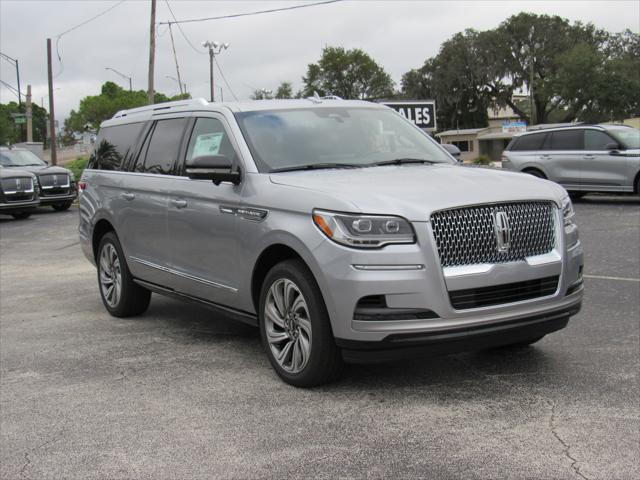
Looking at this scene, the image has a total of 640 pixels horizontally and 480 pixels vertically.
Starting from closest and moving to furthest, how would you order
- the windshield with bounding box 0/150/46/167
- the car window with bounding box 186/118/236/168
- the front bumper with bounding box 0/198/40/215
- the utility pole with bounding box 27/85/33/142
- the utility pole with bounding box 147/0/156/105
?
1. the car window with bounding box 186/118/236/168
2. the front bumper with bounding box 0/198/40/215
3. the windshield with bounding box 0/150/46/167
4. the utility pole with bounding box 147/0/156/105
5. the utility pole with bounding box 27/85/33/142

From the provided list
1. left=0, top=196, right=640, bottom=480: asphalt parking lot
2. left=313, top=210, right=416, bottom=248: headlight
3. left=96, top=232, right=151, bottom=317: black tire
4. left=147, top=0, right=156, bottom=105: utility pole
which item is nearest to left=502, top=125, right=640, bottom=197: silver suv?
left=0, top=196, right=640, bottom=480: asphalt parking lot

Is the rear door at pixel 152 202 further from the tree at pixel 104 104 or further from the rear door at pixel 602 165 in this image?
the tree at pixel 104 104

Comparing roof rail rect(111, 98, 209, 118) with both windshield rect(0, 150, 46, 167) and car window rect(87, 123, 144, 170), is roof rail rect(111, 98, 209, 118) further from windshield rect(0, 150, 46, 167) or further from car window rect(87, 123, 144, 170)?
windshield rect(0, 150, 46, 167)

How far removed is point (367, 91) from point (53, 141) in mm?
57420

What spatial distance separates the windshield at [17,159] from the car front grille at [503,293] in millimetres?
20820

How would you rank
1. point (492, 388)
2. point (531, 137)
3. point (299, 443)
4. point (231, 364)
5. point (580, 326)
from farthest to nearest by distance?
1. point (531, 137)
2. point (580, 326)
3. point (231, 364)
4. point (492, 388)
5. point (299, 443)

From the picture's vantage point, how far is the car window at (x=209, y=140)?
5801mm

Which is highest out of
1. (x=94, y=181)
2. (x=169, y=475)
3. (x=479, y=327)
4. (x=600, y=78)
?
(x=600, y=78)

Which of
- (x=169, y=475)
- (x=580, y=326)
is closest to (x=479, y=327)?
(x=169, y=475)

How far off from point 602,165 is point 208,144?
13.8 meters

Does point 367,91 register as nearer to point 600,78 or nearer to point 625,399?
point 600,78

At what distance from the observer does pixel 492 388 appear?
16.0 feet

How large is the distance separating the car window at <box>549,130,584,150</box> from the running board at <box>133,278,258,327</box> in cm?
1379

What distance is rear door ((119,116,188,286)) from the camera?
6508mm
